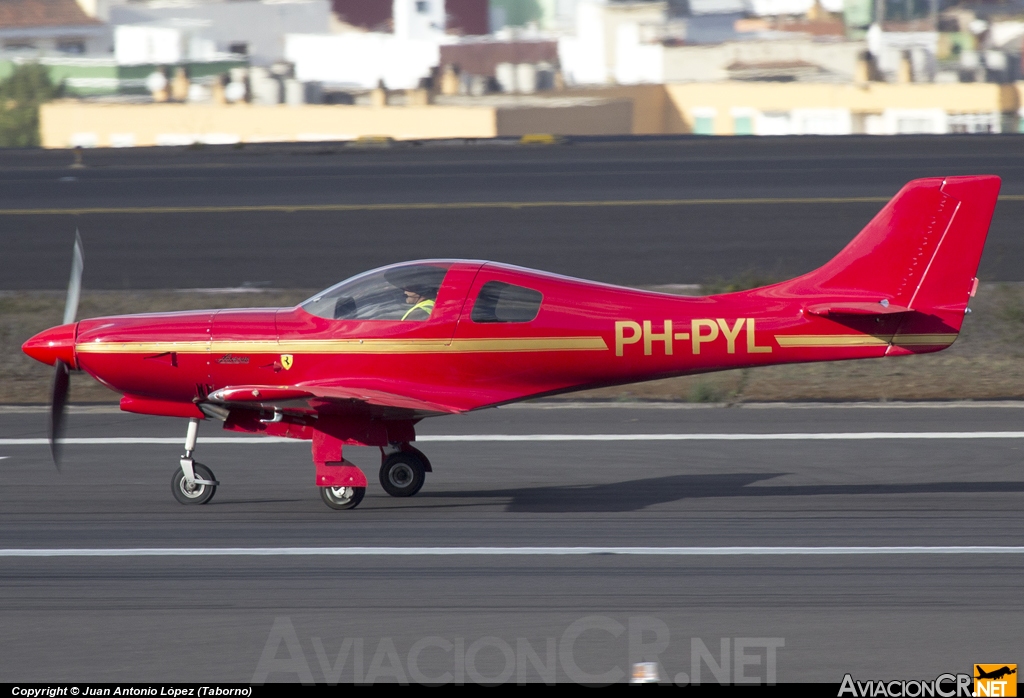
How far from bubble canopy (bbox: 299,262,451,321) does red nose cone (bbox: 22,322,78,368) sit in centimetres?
194

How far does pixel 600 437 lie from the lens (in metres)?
12.8

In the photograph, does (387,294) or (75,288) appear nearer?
(387,294)

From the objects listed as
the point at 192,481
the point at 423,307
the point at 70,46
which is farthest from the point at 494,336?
the point at 70,46

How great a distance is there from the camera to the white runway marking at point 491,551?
8984 mm

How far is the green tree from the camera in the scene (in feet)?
261

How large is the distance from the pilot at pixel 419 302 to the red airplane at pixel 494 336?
1 centimetres

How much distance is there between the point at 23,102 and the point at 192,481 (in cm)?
8066

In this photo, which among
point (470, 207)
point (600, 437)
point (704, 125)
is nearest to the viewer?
point (600, 437)

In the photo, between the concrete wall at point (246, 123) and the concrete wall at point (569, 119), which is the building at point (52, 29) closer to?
the concrete wall at point (246, 123)

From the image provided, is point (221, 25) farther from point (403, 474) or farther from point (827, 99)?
point (403, 474)

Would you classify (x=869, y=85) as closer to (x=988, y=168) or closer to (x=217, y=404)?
(x=988, y=168)

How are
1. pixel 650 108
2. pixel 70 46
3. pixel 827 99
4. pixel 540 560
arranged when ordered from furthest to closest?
pixel 70 46 < pixel 650 108 < pixel 827 99 < pixel 540 560

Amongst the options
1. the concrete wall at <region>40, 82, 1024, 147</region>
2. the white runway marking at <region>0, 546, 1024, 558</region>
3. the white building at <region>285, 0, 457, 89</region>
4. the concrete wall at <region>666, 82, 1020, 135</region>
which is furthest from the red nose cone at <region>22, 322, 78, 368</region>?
the white building at <region>285, 0, 457, 89</region>

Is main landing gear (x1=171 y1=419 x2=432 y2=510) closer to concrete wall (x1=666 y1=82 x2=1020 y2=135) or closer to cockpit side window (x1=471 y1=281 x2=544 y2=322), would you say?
cockpit side window (x1=471 y1=281 x2=544 y2=322)
